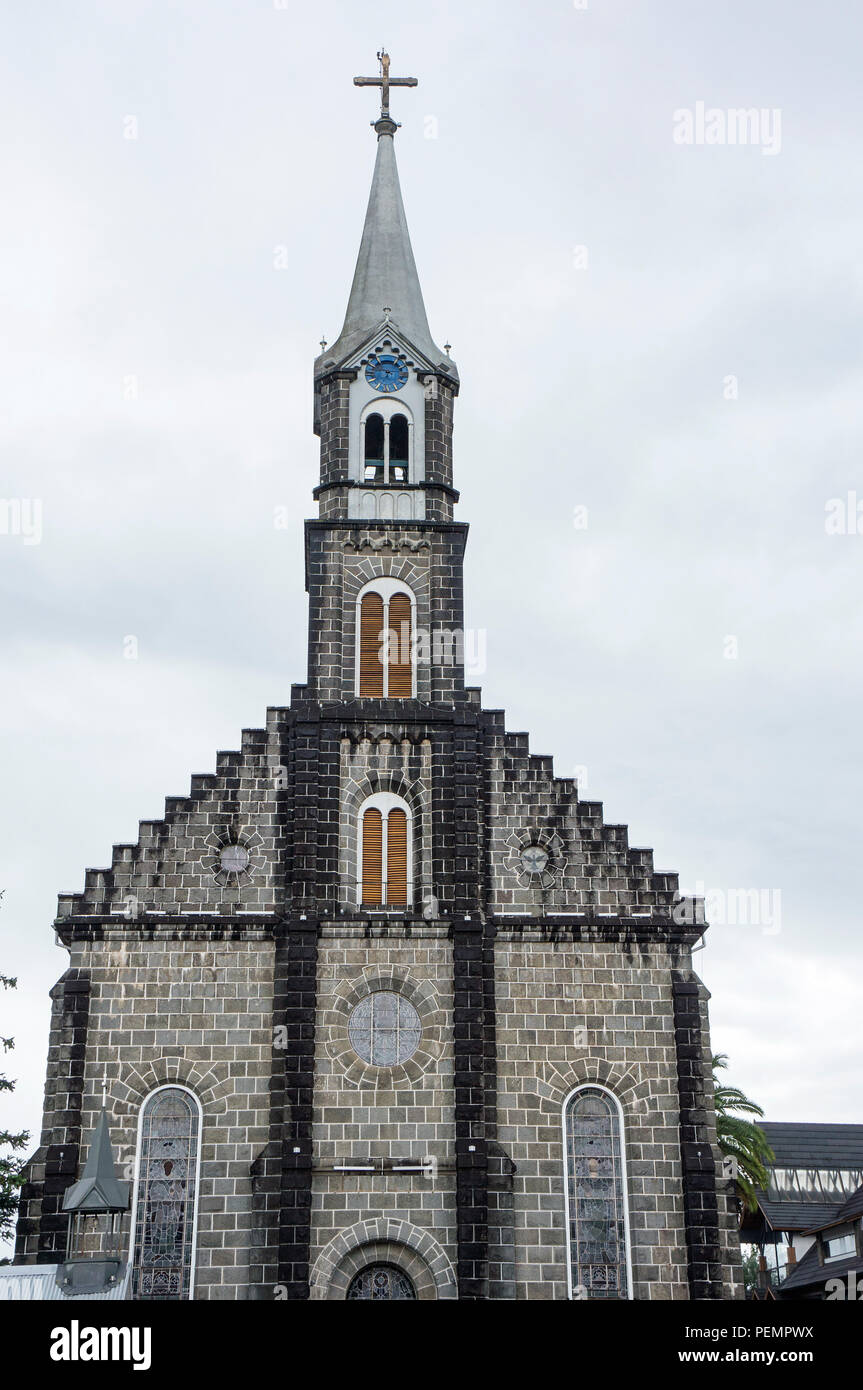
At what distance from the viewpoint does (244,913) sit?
3178 cm

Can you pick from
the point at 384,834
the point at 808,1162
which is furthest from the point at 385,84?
the point at 808,1162

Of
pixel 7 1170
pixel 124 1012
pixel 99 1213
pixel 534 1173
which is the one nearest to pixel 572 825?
pixel 534 1173

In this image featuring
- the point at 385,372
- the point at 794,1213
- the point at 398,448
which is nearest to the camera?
the point at 398,448

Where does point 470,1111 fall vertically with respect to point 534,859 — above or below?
below

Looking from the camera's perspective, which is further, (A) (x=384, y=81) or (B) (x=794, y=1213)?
(B) (x=794, y=1213)

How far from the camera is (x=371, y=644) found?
115 feet

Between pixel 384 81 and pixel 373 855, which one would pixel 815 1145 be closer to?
pixel 373 855

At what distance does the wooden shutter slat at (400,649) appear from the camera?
34.5 metres

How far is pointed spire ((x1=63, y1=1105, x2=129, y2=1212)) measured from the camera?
26.8 m

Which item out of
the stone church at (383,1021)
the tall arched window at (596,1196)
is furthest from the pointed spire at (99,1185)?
the tall arched window at (596,1196)

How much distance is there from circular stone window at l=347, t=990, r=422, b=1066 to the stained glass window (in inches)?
164

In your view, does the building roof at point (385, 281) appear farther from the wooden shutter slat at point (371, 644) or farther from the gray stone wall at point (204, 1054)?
the gray stone wall at point (204, 1054)

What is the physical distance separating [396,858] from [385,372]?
13325mm
